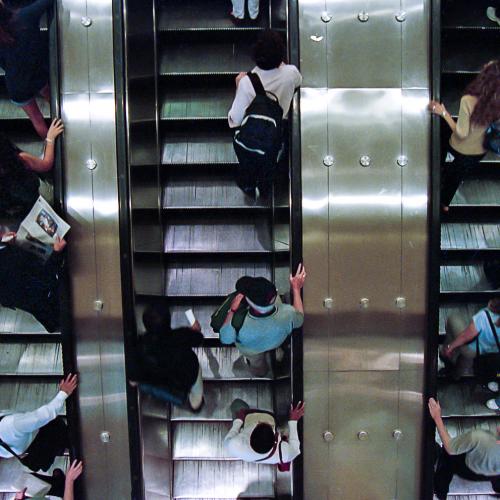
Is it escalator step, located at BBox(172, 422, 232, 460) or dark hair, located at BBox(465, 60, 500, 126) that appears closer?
dark hair, located at BBox(465, 60, 500, 126)

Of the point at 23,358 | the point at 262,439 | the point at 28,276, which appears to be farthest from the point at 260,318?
the point at 23,358

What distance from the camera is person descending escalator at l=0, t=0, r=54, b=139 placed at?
4.88 meters

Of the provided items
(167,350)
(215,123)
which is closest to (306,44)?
(215,123)

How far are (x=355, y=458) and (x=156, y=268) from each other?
2.77 metres

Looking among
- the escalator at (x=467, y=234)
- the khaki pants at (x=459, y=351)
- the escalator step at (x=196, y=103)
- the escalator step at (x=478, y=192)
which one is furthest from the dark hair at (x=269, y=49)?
the khaki pants at (x=459, y=351)

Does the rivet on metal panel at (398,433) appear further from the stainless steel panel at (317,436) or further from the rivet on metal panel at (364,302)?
the rivet on metal panel at (364,302)

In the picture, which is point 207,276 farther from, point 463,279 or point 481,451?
point 481,451

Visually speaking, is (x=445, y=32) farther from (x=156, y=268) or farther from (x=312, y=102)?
(x=156, y=268)

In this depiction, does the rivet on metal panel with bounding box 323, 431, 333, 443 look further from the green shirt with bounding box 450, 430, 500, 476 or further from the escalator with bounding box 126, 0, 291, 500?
the green shirt with bounding box 450, 430, 500, 476

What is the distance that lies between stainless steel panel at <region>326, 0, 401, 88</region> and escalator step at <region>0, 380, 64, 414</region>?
13.6ft

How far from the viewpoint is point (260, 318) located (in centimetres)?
484

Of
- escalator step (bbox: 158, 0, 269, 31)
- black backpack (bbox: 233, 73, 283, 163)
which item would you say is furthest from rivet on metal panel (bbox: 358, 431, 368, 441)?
escalator step (bbox: 158, 0, 269, 31)

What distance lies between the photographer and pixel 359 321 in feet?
18.7

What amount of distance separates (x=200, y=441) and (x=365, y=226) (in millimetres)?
2855
